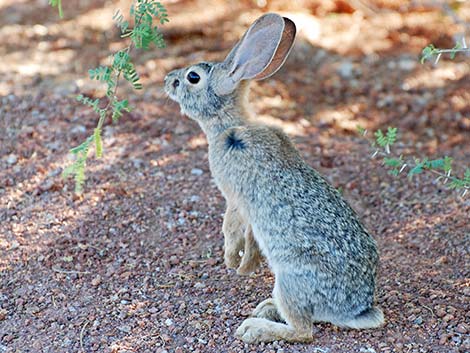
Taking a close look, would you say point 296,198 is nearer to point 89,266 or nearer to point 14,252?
point 89,266

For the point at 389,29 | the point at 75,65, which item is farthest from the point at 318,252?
the point at 389,29

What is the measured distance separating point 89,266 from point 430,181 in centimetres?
295

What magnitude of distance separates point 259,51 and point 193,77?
505mm

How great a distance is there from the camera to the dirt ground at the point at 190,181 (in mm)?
4852

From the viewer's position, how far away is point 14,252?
554cm

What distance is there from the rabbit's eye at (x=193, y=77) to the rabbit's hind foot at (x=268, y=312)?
1534 mm

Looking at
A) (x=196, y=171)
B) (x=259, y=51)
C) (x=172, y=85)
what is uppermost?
(x=259, y=51)

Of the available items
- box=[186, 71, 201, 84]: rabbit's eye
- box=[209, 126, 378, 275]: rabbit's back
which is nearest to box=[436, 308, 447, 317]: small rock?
box=[209, 126, 378, 275]: rabbit's back

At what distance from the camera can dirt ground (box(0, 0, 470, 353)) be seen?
191 inches

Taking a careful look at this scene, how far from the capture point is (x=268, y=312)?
4828mm

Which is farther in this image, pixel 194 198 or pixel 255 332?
pixel 194 198

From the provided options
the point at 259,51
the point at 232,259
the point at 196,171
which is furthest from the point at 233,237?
the point at 196,171

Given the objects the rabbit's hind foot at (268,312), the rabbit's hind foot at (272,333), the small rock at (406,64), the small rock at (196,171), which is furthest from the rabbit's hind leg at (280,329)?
the small rock at (406,64)

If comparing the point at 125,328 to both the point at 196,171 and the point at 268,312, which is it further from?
the point at 196,171
